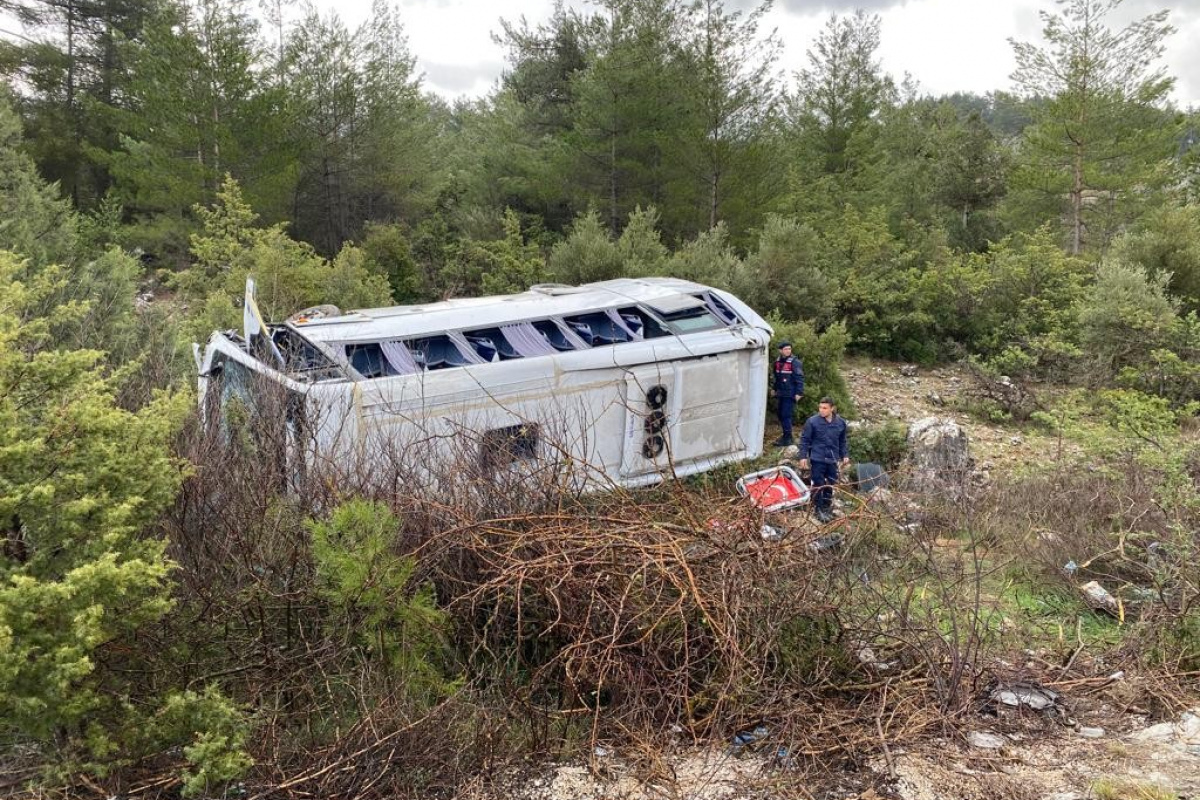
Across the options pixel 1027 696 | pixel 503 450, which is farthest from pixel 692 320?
pixel 1027 696

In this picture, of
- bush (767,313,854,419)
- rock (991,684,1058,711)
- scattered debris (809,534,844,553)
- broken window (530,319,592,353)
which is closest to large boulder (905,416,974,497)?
bush (767,313,854,419)

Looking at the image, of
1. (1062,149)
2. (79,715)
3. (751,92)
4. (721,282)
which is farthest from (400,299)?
(1062,149)

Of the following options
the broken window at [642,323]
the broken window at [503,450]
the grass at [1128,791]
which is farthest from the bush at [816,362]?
the grass at [1128,791]

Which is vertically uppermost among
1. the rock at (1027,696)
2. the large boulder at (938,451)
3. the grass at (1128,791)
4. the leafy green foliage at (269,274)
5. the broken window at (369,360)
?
the leafy green foliage at (269,274)

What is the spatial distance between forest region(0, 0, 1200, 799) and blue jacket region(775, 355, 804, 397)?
0.83 metres

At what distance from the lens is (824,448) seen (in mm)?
7926

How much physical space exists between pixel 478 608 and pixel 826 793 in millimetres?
2051

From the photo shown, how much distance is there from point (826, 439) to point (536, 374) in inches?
120

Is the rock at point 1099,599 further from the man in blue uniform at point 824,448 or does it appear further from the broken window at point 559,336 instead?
the broken window at point 559,336

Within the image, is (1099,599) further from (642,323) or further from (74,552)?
(74,552)

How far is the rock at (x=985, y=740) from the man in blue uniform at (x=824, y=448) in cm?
386

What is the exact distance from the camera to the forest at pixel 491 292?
3.34m

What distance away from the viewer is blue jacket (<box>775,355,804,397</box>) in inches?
412

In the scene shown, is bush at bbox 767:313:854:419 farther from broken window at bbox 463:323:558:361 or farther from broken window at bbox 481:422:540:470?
broken window at bbox 481:422:540:470
